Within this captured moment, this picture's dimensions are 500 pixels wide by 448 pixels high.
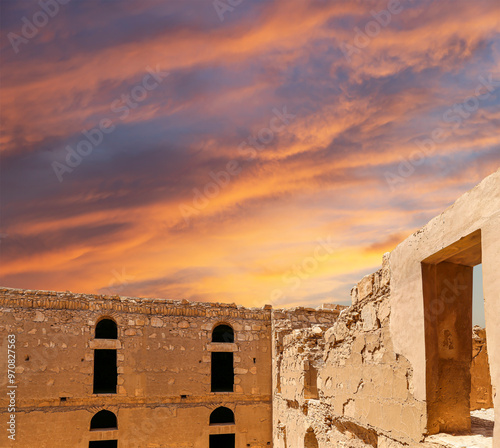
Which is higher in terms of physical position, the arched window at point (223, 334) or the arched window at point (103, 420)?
the arched window at point (223, 334)

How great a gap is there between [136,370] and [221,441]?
400 centimetres

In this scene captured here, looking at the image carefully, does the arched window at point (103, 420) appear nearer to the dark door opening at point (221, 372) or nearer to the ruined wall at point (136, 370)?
the ruined wall at point (136, 370)

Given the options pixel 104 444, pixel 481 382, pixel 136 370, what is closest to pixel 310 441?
pixel 481 382

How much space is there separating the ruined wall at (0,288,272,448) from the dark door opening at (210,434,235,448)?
55.1 inches

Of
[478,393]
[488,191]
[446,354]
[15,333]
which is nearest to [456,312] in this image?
Result: [446,354]

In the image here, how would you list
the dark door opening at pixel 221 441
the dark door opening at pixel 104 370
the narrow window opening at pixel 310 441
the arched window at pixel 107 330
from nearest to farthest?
the narrow window opening at pixel 310 441 → the dark door opening at pixel 221 441 → the arched window at pixel 107 330 → the dark door opening at pixel 104 370

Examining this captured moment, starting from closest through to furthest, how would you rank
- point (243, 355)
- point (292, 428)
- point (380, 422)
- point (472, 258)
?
point (472, 258)
point (380, 422)
point (292, 428)
point (243, 355)

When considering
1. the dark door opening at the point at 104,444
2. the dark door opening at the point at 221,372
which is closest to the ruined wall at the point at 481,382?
the dark door opening at the point at 221,372

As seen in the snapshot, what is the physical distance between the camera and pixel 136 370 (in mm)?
12844

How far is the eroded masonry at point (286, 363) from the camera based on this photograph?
3.87 meters

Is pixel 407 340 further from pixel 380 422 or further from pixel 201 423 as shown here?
pixel 201 423

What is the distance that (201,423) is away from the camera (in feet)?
42.9

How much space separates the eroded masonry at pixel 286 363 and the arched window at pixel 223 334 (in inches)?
1.8

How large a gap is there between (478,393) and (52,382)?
10.1 metres
